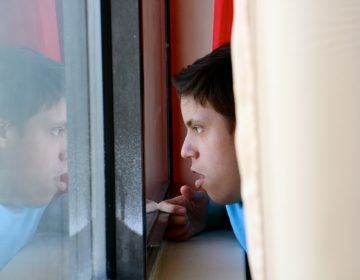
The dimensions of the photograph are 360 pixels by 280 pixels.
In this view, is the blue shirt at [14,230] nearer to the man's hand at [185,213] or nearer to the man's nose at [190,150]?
the man's nose at [190,150]

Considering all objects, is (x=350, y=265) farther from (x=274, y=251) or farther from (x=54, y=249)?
(x=54, y=249)

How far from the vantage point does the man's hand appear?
3.24 feet

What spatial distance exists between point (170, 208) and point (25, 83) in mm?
542

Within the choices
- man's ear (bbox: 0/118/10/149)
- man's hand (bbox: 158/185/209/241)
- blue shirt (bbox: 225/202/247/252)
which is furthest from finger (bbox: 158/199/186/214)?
man's ear (bbox: 0/118/10/149)

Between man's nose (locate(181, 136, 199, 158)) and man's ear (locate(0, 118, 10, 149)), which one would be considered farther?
man's nose (locate(181, 136, 199, 158))

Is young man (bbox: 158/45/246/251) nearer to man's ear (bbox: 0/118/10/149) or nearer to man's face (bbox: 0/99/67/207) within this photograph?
man's face (bbox: 0/99/67/207)

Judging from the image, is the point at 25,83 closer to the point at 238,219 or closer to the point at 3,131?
the point at 3,131

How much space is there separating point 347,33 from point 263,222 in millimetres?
103

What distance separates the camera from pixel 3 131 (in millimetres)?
440

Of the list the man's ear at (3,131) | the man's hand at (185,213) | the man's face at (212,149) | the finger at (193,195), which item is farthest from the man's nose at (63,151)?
the finger at (193,195)

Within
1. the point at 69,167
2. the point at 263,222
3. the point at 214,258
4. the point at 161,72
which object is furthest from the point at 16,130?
the point at 161,72

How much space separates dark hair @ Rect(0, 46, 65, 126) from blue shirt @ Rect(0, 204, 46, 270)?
77 millimetres

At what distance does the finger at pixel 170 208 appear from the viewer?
0.95 m

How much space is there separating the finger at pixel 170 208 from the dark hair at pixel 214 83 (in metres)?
0.24
